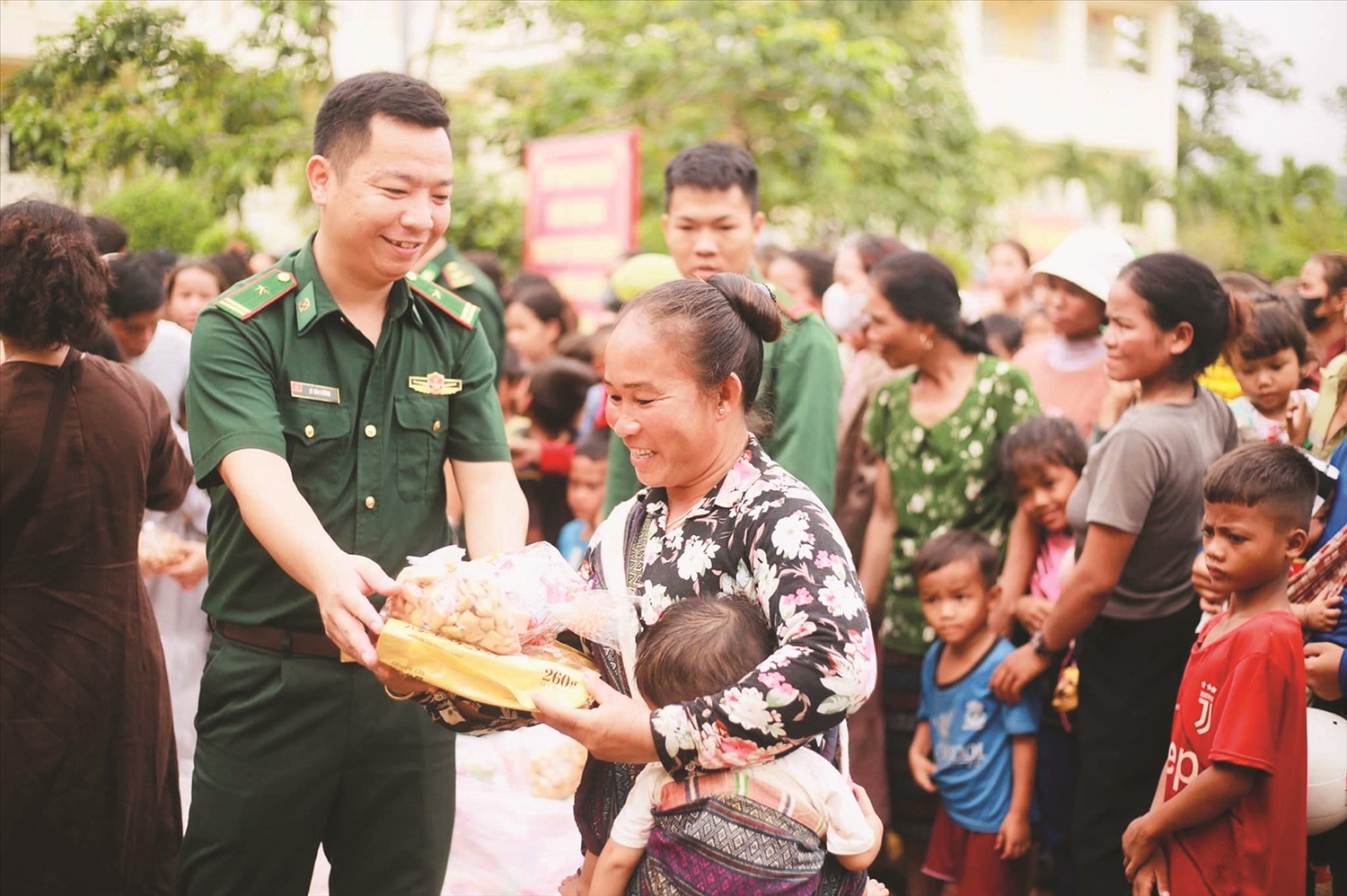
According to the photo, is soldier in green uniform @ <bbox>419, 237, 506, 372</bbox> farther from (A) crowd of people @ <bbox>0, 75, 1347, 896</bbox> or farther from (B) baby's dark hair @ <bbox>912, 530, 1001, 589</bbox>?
(B) baby's dark hair @ <bbox>912, 530, 1001, 589</bbox>

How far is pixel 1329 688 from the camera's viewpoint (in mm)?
3418

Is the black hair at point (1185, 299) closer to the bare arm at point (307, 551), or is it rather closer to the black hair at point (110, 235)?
the bare arm at point (307, 551)

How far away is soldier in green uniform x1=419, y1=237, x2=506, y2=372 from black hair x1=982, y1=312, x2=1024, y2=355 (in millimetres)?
3213

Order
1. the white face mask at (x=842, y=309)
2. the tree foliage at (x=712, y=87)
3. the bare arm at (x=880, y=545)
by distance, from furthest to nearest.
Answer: the tree foliage at (x=712, y=87), the white face mask at (x=842, y=309), the bare arm at (x=880, y=545)

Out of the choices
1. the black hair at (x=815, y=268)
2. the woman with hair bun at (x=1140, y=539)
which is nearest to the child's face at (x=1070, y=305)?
the woman with hair bun at (x=1140, y=539)

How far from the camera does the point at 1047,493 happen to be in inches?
179

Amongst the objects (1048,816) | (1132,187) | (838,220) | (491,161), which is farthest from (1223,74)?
(1048,816)

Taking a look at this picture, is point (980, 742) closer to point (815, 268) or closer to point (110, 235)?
point (815, 268)

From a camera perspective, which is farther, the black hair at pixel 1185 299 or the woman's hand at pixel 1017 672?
the woman's hand at pixel 1017 672

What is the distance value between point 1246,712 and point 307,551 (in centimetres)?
218

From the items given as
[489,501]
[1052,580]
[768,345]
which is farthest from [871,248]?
[489,501]

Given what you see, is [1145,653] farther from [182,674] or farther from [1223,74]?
[1223,74]

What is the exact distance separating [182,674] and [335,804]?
91.1 inches

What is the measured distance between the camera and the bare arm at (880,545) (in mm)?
4895
